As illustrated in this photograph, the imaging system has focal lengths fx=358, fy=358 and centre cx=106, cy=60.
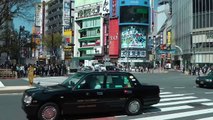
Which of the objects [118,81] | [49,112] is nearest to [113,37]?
[118,81]

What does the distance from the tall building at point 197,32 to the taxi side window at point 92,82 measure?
58690mm

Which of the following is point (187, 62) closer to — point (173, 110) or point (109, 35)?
point (109, 35)

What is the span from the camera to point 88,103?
11.4 m

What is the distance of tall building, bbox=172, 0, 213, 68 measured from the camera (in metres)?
68.1

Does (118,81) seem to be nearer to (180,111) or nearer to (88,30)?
(180,111)

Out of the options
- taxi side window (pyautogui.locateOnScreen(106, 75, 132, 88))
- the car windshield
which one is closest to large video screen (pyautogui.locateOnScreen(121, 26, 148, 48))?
taxi side window (pyautogui.locateOnScreen(106, 75, 132, 88))

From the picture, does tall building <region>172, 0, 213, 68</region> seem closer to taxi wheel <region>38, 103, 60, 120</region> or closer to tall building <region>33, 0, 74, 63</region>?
tall building <region>33, 0, 74, 63</region>

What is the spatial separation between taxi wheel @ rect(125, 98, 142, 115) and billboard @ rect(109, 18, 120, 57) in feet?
272

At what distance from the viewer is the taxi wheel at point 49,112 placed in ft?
35.3

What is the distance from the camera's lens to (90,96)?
1141 centimetres

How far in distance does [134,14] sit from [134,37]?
20.4ft

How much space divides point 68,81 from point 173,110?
436cm

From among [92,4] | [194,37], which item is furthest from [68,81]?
[92,4]

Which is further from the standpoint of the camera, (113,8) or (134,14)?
(113,8)
